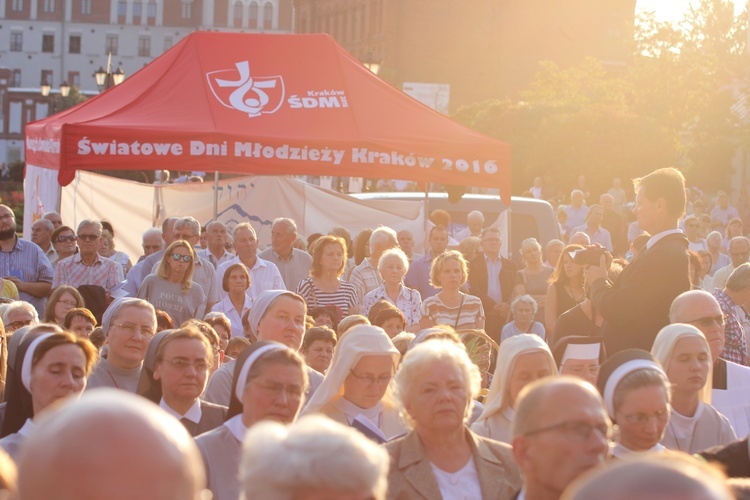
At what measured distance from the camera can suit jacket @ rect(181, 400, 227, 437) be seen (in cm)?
626

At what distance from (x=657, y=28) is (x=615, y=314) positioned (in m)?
39.3

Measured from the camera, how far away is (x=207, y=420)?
633 centimetres

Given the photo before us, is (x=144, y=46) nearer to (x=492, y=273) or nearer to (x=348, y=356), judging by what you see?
→ (x=492, y=273)

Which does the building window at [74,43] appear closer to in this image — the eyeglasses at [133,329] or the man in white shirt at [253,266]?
the man in white shirt at [253,266]

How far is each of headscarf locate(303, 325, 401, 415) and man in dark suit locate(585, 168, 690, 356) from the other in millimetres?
1562

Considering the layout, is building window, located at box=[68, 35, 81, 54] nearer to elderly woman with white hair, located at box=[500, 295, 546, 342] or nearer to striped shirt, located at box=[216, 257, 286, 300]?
striped shirt, located at box=[216, 257, 286, 300]

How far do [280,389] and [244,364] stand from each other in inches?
11.8

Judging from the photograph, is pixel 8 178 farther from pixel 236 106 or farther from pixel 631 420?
pixel 631 420

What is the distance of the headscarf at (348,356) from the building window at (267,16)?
114204mm

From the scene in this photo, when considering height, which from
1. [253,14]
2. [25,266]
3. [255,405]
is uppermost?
[253,14]

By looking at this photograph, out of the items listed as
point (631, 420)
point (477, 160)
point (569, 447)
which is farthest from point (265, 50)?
point (569, 447)

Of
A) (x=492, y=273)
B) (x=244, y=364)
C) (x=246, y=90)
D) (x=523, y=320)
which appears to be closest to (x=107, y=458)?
(x=244, y=364)

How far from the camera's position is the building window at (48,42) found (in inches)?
4754

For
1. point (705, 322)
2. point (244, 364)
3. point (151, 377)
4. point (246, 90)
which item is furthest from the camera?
point (246, 90)
